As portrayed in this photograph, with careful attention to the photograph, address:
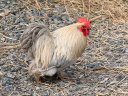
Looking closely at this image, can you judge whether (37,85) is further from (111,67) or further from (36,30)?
(111,67)

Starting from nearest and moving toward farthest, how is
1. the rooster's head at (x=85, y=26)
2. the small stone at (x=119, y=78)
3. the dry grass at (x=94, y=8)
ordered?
the rooster's head at (x=85, y=26) < the small stone at (x=119, y=78) < the dry grass at (x=94, y=8)

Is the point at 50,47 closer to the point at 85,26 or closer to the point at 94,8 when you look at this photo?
the point at 85,26

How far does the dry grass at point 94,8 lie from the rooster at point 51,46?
7.54 ft

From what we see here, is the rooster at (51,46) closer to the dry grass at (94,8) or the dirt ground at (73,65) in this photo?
the dirt ground at (73,65)

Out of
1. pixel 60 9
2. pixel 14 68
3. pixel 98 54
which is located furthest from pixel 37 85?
pixel 60 9

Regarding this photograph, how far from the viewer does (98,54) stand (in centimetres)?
609

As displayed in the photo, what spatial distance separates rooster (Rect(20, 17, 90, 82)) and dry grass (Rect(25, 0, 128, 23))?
230 centimetres

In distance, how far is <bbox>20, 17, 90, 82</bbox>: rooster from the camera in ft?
16.0

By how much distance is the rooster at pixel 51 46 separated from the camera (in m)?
4.89

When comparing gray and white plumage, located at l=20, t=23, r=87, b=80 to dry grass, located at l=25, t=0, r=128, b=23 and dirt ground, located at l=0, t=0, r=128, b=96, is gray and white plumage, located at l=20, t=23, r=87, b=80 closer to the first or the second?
dirt ground, located at l=0, t=0, r=128, b=96

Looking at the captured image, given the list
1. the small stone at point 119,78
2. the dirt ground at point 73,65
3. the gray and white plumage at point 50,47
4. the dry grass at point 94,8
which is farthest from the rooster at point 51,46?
the dry grass at point 94,8

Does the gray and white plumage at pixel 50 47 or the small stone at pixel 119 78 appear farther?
the small stone at pixel 119 78

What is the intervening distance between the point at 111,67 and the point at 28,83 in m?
1.47

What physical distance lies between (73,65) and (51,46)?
919mm
